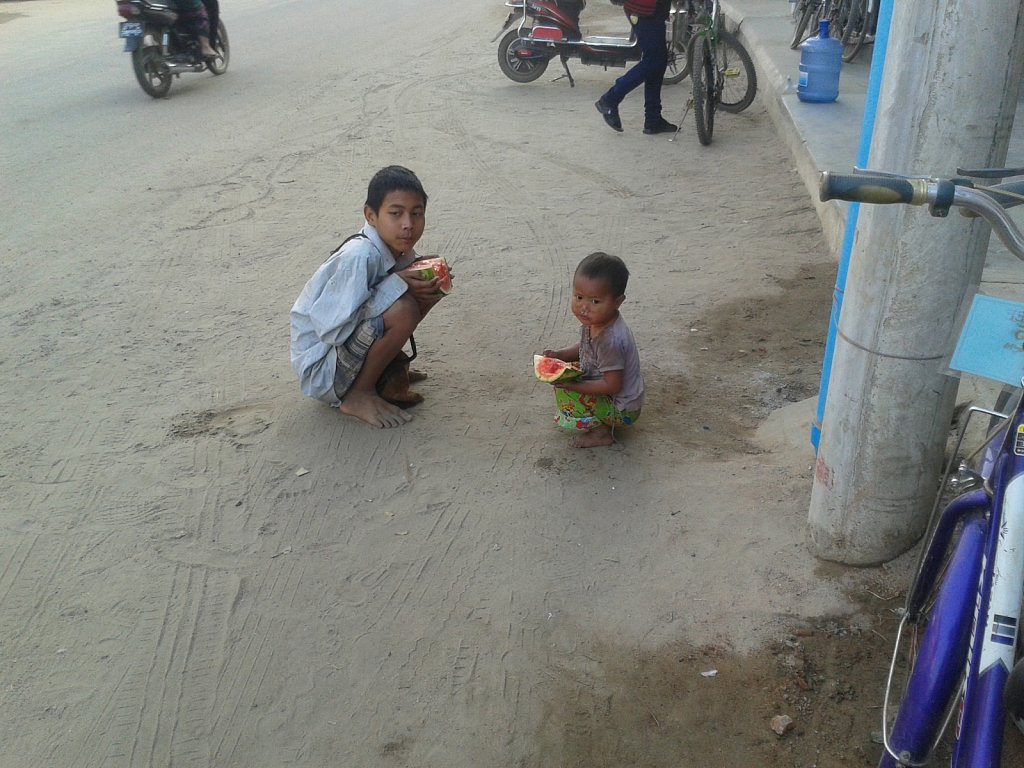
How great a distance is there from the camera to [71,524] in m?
3.08

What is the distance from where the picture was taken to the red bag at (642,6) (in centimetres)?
760

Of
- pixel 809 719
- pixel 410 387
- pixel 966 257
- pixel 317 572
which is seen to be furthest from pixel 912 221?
pixel 410 387

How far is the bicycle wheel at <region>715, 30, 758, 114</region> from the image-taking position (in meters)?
8.25

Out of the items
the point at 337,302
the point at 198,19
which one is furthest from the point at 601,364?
the point at 198,19

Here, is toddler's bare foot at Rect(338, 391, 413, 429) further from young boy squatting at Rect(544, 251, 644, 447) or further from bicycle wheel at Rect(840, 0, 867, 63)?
bicycle wheel at Rect(840, 0, 867, 63)

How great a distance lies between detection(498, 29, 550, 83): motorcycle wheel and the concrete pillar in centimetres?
815

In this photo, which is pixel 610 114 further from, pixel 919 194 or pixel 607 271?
pixel 919 194

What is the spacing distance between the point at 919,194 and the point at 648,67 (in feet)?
21.7

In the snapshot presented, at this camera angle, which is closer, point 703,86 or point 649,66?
point 703,86

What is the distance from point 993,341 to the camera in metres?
1.62

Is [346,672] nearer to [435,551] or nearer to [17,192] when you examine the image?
[435,551]

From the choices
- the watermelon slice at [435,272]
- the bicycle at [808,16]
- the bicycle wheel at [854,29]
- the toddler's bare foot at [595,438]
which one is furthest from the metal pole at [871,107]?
the bicycle at [808,16]

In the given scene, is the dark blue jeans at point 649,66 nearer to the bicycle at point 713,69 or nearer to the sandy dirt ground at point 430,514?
the bicycle at point 713,69

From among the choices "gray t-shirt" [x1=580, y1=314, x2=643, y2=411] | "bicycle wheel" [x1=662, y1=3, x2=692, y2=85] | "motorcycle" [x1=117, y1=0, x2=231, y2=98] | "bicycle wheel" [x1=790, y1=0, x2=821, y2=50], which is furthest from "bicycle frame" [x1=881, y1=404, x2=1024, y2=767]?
"motorcycle" [x1=117, y1=0, x2=231, y2=98]
